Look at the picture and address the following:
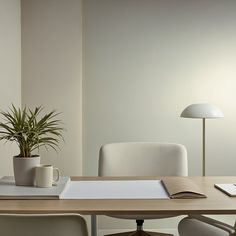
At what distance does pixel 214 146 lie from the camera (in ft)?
12.5

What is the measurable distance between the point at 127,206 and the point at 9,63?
1810 millimetres

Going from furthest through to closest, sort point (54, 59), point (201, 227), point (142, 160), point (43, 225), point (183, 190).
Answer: point (54, 59) < point (142, 160) < point (201, 227) < point (183, 190) < point (43, 225)

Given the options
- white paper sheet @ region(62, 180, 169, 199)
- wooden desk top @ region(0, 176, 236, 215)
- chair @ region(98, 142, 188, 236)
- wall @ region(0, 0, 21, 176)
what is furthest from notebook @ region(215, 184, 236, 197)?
wall @ region(0, 0, 21, 176)

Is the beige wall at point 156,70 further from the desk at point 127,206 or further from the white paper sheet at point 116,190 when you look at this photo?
the desk at point 127,206

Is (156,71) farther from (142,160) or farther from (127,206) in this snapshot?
(127,206)

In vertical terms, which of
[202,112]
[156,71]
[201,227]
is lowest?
[201,227]

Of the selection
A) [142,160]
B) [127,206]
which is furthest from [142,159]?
[127,206]

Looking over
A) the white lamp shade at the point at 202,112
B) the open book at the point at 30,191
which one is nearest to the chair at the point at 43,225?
the open book at the point at 30,191

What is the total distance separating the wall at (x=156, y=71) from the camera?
12.2ft

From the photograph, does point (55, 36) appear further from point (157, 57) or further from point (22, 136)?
point (22, 136)

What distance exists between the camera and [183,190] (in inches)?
72.2

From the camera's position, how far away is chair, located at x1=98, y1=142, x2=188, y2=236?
2.70 meters

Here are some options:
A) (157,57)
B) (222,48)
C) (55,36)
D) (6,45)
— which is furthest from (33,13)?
(222,48)

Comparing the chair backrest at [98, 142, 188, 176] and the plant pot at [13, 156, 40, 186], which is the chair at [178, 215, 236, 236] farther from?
the plant pot at [13, 156, 40, 186]
